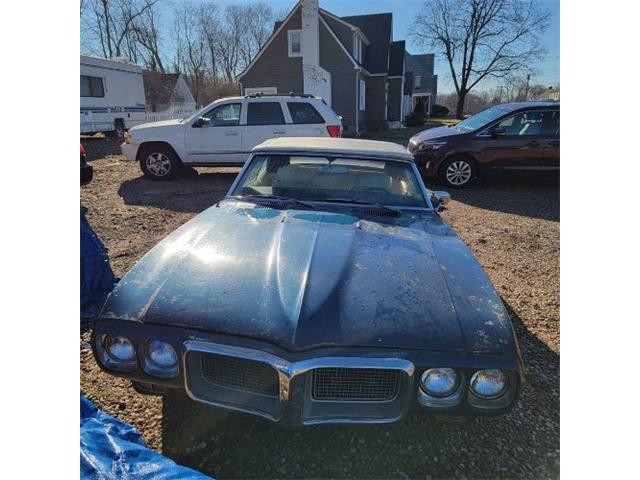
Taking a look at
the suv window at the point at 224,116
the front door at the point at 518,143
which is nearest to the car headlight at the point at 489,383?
the front door at the point at 518,143

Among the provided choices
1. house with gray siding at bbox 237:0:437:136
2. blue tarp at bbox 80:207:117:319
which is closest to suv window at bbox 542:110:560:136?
blue tarp at bbox 80:207:117:319

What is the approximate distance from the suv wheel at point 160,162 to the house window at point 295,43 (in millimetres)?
13682

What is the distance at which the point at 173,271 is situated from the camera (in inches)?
82.7

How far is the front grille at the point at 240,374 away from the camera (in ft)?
5.86

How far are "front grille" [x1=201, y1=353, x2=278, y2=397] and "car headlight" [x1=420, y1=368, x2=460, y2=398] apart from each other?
0.66m

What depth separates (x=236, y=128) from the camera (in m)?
8.54

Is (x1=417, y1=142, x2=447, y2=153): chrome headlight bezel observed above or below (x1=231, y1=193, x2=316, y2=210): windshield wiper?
above

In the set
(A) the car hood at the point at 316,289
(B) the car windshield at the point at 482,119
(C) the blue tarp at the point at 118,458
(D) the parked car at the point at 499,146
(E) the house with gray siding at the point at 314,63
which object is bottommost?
(C) the blue tarp at the point at 118,458

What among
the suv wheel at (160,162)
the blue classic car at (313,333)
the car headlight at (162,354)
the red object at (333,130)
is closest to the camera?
the blue classic car at (313,333)

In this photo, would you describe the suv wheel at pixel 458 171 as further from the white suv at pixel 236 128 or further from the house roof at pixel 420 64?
the house roof at pixel 420 64

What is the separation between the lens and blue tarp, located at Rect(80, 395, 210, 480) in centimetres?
159

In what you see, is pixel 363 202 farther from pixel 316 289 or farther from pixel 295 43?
pixel 295 43

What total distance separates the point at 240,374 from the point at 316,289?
515 mm

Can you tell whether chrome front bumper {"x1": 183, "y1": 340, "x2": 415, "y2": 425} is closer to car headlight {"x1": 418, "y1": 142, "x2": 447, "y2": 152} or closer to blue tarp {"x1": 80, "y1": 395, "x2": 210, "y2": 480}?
blue tarp {"x1": 80, "y1": 395, "x2": 210, "y2": 480}
